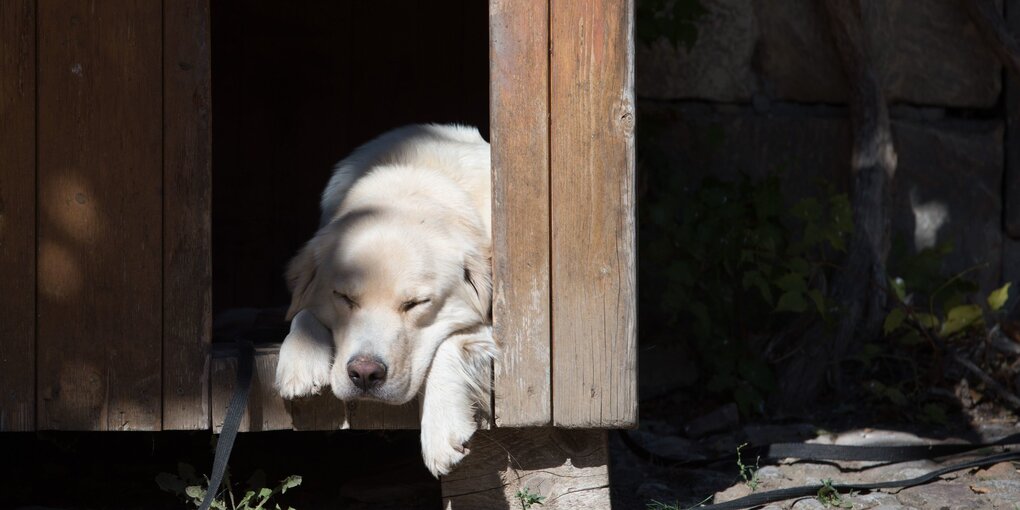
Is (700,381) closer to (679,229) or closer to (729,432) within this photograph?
(729,432)

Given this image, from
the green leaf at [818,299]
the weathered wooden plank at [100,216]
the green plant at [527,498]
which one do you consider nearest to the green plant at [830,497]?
the green plant at [527,498]

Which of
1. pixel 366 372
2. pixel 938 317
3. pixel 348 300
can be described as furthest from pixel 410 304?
pixel 938 317

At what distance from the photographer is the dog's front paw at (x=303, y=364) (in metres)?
2.80

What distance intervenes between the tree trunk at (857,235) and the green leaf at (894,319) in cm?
22

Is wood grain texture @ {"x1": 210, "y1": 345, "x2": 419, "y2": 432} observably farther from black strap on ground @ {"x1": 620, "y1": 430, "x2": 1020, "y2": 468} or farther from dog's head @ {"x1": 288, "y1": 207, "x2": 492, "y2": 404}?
black strap on ground @ {"x1": 620, "y1": 430, "x2": 1020, "y2": 468}

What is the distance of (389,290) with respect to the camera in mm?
2943

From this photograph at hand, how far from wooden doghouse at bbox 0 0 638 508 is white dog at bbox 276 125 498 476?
5.4 inches

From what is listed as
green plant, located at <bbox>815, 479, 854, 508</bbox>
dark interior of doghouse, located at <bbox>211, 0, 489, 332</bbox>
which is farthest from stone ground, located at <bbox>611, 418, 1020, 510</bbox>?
dark interior of doghouse, located at <bbox>211, 0, 489, 332</bbox>

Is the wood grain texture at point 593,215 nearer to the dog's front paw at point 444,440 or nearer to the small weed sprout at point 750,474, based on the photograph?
the dog's front paw at point 444,440

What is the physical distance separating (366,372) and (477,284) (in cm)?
53

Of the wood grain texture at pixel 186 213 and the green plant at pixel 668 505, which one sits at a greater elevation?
the wood grain texture at pixel 186 213

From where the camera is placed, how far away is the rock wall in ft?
16.0

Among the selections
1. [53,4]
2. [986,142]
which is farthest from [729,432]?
[53,4]

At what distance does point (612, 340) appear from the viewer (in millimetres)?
2922
